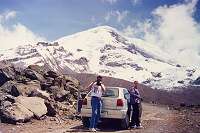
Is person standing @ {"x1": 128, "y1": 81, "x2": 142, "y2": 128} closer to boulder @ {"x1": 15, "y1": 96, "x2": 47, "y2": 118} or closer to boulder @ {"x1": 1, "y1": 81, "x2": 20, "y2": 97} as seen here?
boulder @ {"x1": 15, "y1": 96, "x2": 47, "y2": 118}

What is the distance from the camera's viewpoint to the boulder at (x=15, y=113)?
63.9 feet

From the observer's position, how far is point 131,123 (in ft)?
60.7

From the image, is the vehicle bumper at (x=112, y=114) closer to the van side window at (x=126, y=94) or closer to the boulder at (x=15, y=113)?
the van side window at (x=126, y=94)

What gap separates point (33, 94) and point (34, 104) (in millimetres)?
2446

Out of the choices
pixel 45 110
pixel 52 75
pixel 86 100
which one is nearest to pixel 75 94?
pixel 52 75

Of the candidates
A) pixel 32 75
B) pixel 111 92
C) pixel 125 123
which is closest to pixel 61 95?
pixel 32 75

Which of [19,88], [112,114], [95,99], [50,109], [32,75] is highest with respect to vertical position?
[32,75]

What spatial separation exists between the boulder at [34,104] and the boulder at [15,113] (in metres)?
0.33

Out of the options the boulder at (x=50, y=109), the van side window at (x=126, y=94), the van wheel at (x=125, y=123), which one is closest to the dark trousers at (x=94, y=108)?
the van wheel at (x=125, y=123)

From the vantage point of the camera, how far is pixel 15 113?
19656mm

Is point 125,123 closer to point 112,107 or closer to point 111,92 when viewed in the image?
point 112,107

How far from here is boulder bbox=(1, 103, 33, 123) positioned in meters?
19.5

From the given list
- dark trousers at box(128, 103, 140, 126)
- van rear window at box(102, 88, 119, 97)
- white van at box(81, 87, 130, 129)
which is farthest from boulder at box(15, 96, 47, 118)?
dark trousers at box(128, 103, 140, 126)

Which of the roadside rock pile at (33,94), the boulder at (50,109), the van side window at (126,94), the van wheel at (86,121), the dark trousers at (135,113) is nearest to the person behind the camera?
the van wheel at (86,121)
